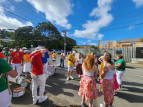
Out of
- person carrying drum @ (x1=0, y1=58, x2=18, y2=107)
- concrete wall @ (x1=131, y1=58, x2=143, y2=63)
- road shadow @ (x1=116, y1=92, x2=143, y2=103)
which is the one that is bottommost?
road shadow @ (x1=116, y1=92, x2=143, y2=103)

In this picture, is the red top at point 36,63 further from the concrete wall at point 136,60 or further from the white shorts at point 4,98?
the concrete wall at point 136,60

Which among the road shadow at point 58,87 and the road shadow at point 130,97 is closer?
the road shadow at point 130,97

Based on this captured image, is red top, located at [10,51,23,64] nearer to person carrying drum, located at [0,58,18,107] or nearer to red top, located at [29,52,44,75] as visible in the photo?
red top, located at [29,52,44,75]

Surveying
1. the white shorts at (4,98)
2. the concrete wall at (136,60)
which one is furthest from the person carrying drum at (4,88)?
the concrete wall at (136,60)

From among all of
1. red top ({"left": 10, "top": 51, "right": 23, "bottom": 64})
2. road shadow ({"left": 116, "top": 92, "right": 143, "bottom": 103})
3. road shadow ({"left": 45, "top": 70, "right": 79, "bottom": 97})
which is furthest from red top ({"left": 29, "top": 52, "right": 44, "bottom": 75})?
road shadow ({"left": 116, "top": 92, "right": 143, "bottom": 103})

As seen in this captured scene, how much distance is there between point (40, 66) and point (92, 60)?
166 cm

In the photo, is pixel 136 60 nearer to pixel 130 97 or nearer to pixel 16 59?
pixel 130 97

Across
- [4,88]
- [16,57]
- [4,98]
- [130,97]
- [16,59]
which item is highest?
[16,57]

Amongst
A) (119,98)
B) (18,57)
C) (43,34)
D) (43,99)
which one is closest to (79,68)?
(119,98)

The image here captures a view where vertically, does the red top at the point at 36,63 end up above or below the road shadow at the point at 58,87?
above

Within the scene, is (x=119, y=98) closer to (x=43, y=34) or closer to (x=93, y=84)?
(x=93, y=84)

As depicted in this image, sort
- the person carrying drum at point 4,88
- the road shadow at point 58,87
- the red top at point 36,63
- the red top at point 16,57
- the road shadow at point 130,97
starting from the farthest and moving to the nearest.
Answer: the red top at point 16,57 < the road shadow at point 58,87 < the road shadow at point 130,97 < the red top at point 36,63 < the person carrying drum at point 4,88

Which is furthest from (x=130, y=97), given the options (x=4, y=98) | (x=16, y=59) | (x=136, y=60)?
(x=136, y=60)

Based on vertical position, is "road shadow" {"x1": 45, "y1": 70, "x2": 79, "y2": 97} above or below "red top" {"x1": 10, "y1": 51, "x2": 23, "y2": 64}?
below
